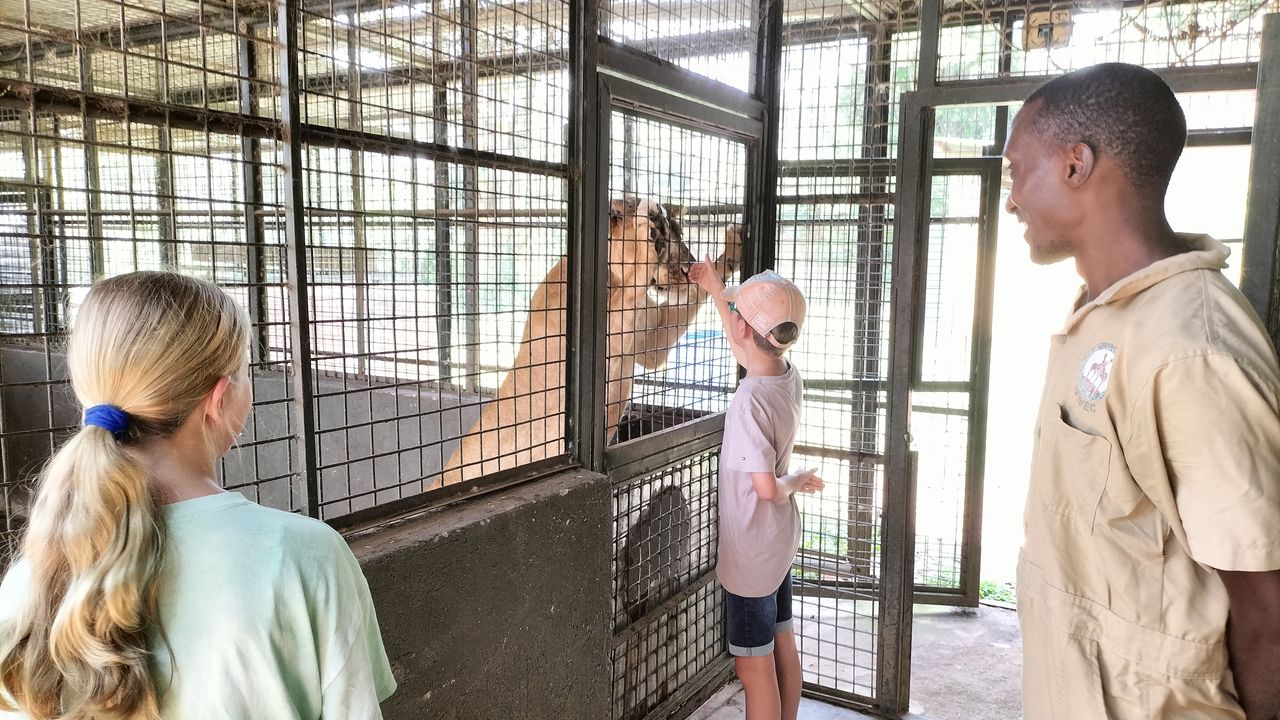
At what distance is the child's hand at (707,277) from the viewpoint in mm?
3074

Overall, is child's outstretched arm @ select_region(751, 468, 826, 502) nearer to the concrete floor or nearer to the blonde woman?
the concrete floor

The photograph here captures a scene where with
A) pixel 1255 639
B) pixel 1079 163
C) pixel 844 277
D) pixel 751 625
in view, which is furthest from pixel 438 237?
pixel 1255 639

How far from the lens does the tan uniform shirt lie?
125cm

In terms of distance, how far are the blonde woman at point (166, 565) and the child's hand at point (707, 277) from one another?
2110mm

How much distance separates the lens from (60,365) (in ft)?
19.7

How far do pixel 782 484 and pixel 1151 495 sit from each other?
4.92 ft

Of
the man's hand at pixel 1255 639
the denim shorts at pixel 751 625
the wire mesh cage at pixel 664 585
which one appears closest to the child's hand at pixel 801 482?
the denim shorts at pixel 751 625

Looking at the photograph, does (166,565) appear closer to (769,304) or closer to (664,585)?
(769,304)

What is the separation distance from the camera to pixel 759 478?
2729 millimetres

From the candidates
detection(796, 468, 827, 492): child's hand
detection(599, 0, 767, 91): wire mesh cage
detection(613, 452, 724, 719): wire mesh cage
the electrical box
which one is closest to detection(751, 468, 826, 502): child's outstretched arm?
detection(796, 468, 827, 492): child's hand

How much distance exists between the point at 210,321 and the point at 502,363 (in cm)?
573

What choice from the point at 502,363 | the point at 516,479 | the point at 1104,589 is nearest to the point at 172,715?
the point at 516,479

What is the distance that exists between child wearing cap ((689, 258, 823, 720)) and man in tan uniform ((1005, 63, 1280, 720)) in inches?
45.3

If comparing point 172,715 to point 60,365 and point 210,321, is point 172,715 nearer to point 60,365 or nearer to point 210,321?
point 210,321
